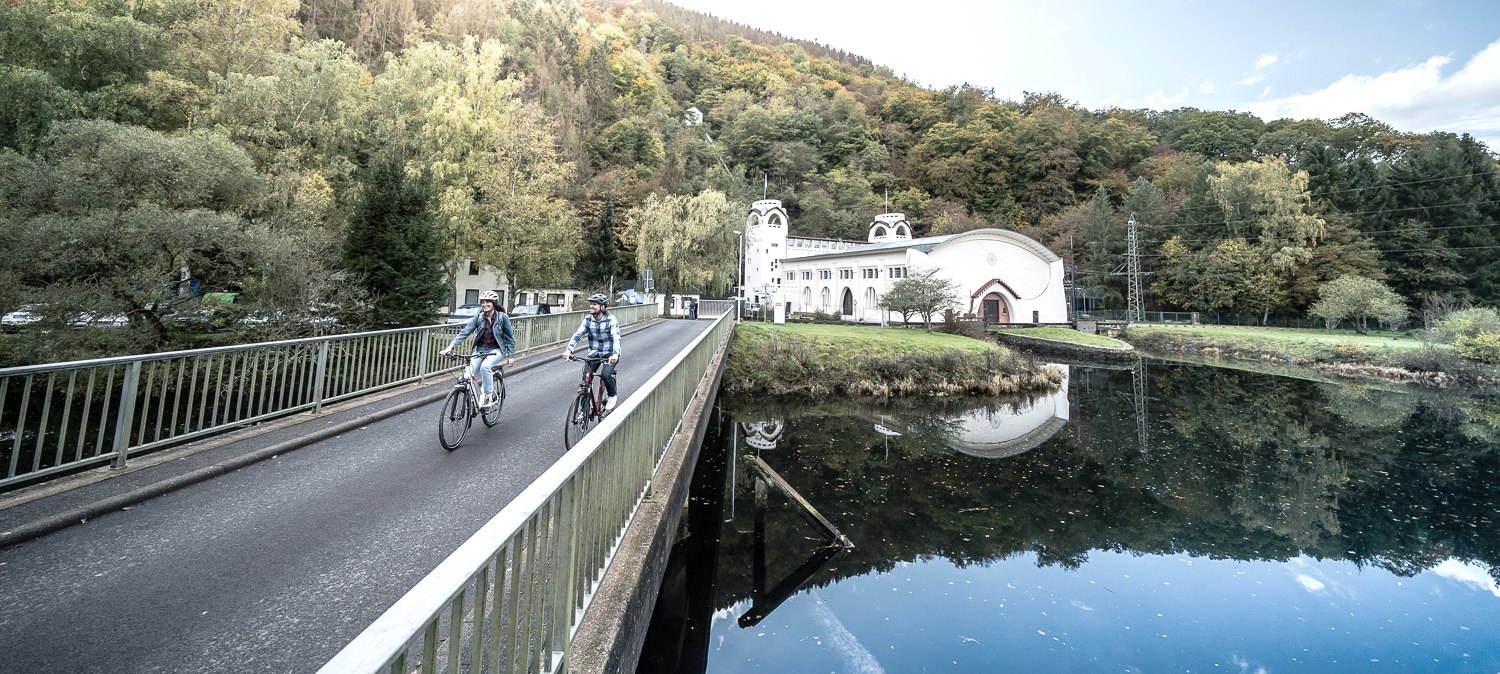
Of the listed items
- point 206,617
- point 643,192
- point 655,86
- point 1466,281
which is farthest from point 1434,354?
point 655,86

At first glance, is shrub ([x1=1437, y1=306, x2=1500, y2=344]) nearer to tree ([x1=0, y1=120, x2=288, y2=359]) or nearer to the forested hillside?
the forested hillside

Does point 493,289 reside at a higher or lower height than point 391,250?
higher

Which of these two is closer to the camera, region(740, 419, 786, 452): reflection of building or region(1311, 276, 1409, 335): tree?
region(740, 419, 786, 452): reflection of building

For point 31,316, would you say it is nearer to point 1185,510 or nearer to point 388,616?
point 388,616

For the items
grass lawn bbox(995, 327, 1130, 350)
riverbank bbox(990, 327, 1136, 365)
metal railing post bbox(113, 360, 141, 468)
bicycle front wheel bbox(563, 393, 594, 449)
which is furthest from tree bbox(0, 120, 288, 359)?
grass lawn bbox(995, 327, 1130, 350)

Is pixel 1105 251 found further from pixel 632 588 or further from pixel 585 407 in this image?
pixel 632 588

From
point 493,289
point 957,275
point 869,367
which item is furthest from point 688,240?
point 957,275

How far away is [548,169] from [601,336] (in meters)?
26.7

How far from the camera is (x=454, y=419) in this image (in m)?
6.94

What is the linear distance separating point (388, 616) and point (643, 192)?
52.1 meters

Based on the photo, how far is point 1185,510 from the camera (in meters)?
12.1

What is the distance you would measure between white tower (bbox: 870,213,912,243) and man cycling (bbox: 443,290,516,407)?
2268 inches

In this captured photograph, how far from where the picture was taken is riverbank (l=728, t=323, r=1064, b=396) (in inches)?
922

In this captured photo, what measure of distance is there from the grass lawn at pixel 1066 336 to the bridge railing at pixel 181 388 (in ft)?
124
